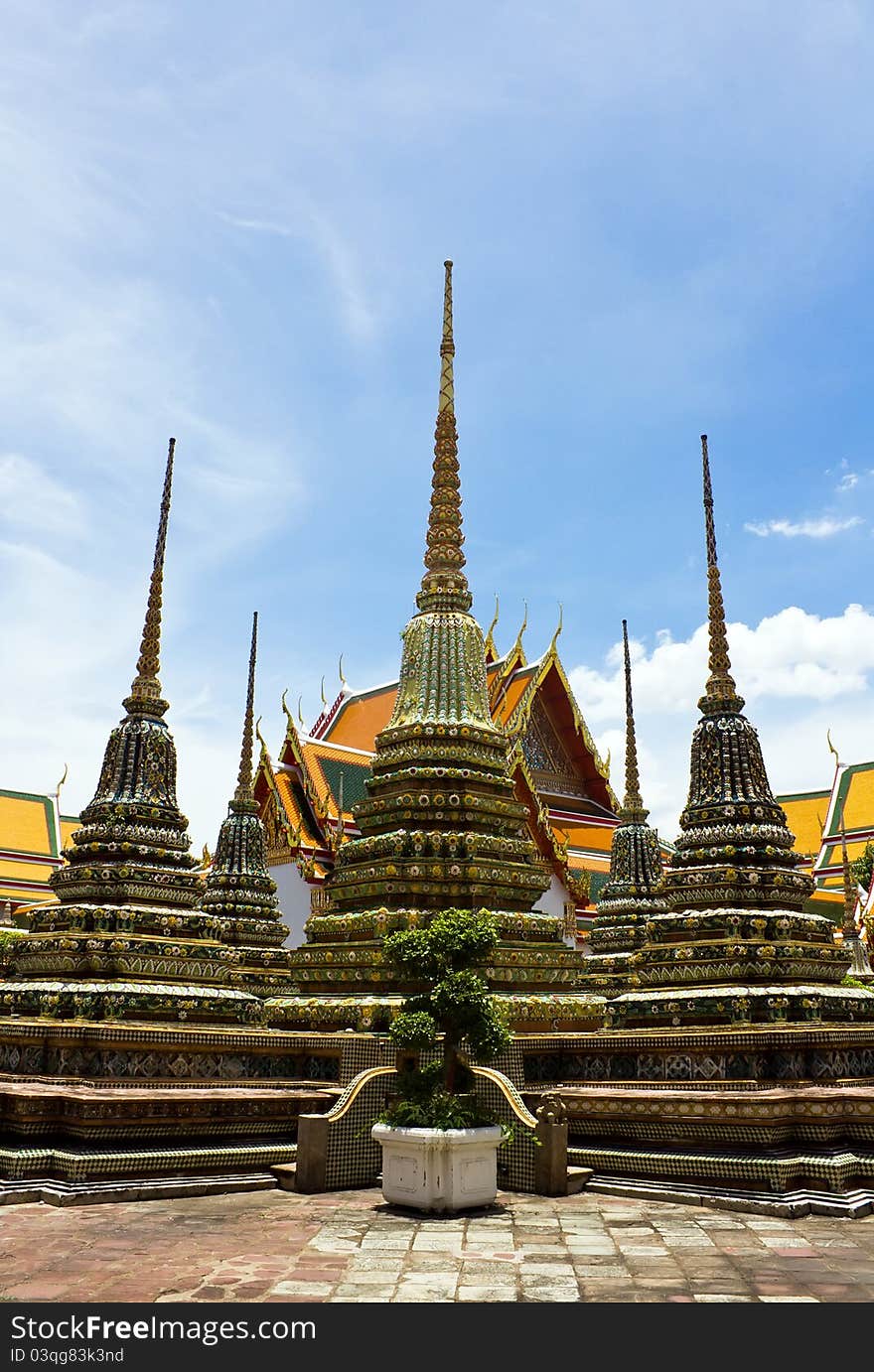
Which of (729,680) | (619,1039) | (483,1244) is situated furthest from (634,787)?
(483,1244)

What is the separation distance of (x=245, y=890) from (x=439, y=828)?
723 cm

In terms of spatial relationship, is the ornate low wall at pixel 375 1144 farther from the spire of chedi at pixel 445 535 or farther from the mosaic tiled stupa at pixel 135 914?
the spire of chedi at pixel 445 535

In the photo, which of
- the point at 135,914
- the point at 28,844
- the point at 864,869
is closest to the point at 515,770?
the point at 864,869

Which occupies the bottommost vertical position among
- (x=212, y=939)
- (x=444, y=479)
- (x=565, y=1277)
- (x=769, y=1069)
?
(x=565, y=1277)

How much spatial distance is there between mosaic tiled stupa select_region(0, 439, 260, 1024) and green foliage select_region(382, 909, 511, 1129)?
301 centimetres

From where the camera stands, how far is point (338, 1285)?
4.60 meters

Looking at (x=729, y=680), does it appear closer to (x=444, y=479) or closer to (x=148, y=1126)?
(x=444, y=479)

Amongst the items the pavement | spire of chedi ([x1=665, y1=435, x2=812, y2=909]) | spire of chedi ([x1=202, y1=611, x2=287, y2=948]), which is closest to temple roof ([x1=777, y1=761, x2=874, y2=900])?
spire of chedi ([x1=202, y1=611, x2=287, y2=948])

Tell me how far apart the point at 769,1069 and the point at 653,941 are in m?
2.43

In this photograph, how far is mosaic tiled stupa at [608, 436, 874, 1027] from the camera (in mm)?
9734

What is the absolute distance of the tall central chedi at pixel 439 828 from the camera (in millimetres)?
10625

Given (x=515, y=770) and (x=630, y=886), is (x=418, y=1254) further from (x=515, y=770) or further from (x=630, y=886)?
(x=515, y=770)

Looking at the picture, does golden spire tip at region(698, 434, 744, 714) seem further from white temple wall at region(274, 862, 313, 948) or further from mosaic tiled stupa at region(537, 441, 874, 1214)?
white temple wall at region(274, 862, 313, 948)

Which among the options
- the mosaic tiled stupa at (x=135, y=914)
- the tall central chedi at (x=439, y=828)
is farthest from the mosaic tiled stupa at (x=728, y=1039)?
Result: the mosaic tiled stupa at (x=135, y=914)
